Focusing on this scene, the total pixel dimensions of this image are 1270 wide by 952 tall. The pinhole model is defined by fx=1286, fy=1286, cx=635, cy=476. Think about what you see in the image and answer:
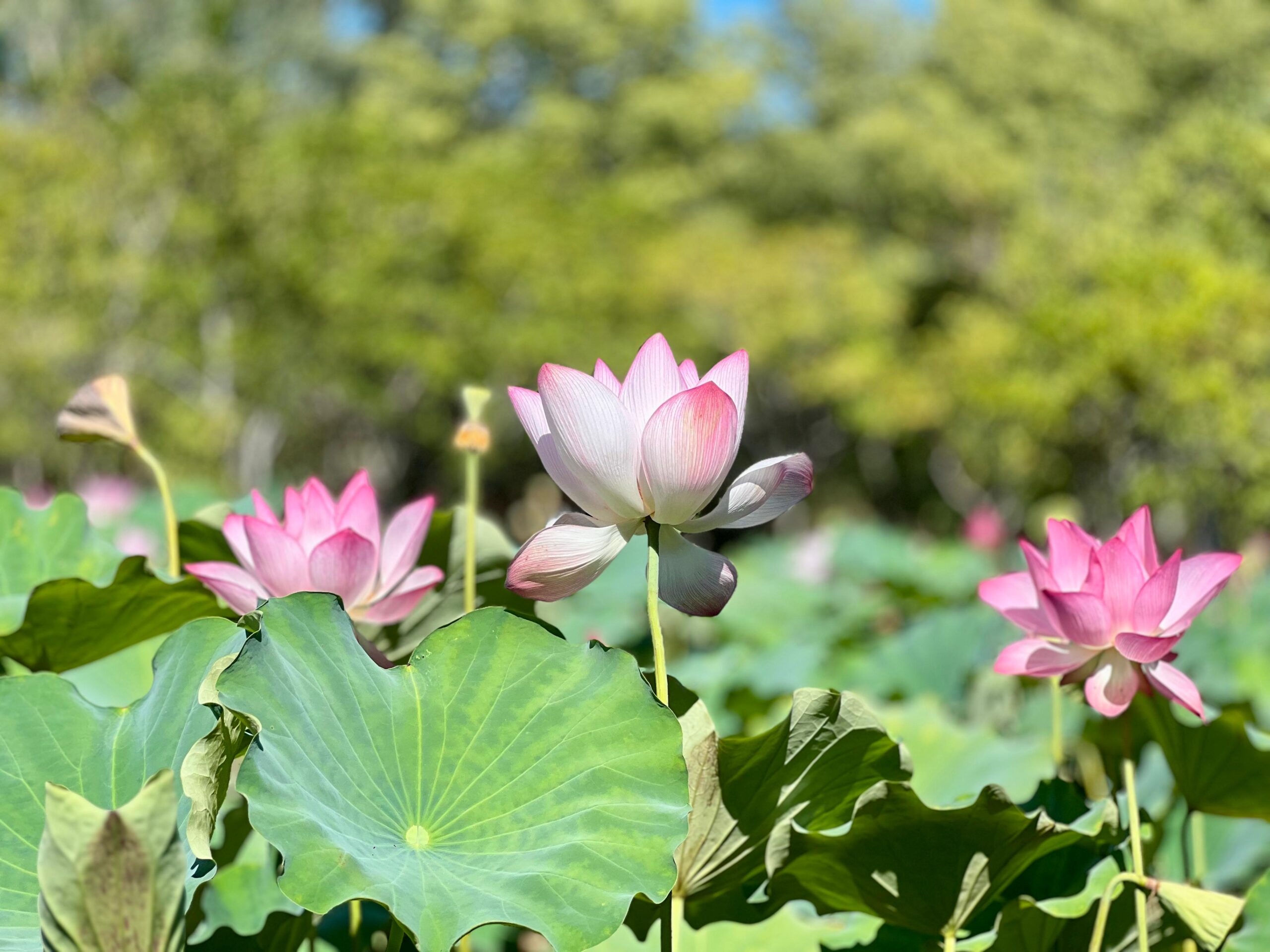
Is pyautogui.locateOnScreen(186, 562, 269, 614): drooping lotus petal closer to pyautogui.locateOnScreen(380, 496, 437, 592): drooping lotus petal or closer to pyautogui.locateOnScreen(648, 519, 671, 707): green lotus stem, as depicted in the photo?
pyautogui.locateOnScreen(380, 496, 437, 592): drooping lotus petal

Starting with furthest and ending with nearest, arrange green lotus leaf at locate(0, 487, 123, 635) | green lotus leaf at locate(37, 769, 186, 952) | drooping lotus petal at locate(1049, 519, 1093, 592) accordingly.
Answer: green lotus leaf at locate(0, 487, 123, 635)
drooping lotus petal at locate(1049, 519, 1093, 592)
green lotus leaf at locate(37, 769, 186, 952)

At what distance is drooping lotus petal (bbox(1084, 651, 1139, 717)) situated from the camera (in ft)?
2.47

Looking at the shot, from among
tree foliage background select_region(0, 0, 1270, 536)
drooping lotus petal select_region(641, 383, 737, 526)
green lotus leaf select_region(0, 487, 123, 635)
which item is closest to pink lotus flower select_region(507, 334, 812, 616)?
drooping lotus petal select_region(641, 383, 737, 526)

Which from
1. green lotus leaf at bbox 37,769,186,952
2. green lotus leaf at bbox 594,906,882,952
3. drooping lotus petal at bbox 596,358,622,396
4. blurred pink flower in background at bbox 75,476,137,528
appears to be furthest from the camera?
blurred pink flower in background at bbox 75,476,137,528

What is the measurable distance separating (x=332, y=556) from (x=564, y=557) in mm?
201

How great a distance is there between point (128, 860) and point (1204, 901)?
0.56 m

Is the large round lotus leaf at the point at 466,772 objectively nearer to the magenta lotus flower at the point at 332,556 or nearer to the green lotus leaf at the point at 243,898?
the magenta lotus flower at the point at 332,556

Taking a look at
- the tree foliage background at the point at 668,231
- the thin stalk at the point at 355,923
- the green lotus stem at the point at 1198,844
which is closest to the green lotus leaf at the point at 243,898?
the thin stalk at the point at 355,923

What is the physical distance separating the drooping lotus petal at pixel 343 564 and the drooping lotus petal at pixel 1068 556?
1.37 ft

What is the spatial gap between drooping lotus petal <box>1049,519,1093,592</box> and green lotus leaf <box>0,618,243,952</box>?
483 mm

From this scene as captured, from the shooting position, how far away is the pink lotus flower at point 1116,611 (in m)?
0.74

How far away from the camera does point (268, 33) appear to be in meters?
19.1

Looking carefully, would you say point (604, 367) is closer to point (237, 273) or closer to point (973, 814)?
point (973, 814)

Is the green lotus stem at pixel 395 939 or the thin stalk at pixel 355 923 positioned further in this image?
the thin stalk at pixel 355 923
